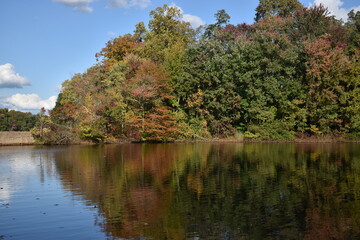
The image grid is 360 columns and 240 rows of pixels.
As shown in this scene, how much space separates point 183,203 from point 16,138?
116 ft

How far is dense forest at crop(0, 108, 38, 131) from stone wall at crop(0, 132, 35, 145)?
15071 mm

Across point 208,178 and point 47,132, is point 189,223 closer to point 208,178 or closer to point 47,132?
point 208,178

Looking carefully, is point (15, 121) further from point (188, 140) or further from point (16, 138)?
point (188, 140)

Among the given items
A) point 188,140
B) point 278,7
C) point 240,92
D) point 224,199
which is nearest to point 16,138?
point 188,140

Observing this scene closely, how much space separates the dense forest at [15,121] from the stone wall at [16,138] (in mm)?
15071

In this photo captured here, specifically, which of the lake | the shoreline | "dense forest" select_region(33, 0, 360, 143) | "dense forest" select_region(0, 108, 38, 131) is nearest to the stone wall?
the shoreline

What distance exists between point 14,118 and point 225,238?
56367mm

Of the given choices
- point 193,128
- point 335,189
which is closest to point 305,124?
point 193,128

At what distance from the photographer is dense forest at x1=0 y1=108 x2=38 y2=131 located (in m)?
55.6

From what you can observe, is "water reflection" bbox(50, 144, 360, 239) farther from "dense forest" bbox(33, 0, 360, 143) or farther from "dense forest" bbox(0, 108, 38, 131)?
"dense forest" bbox(0, 108, 38, 131)

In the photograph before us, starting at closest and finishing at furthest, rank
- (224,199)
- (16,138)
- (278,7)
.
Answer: (224,199)
(16,138)
(278,7)

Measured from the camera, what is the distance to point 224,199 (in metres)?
10.6

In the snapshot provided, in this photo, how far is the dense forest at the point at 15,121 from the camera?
55625 millimetres

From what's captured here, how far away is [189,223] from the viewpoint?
8344mm
